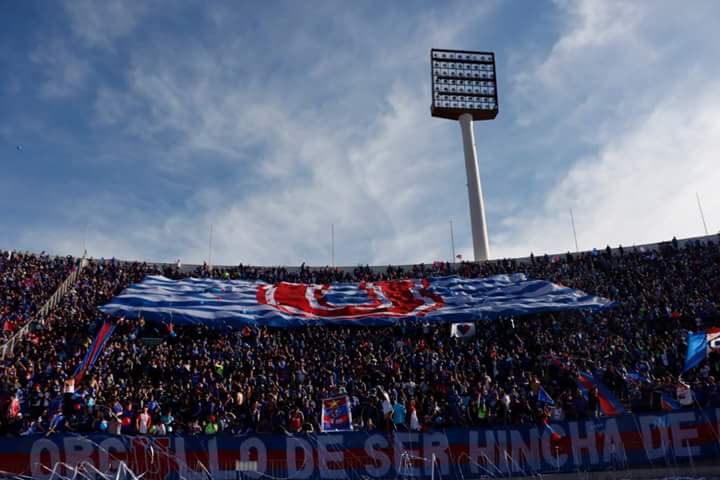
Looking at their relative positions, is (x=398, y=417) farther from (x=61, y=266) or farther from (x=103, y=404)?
(x=61, y=266)

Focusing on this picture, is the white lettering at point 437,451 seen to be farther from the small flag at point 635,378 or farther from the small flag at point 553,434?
the small flag at point 635,378

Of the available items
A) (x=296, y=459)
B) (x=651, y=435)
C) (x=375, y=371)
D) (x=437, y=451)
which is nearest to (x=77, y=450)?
(x=296, y=459)

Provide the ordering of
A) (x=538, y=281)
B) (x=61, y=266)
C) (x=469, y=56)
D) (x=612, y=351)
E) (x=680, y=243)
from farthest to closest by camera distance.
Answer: (x=469, y=56), (x=680, y=243), (x=61, y=266), (x=538, y=281), (x=612, y=351)

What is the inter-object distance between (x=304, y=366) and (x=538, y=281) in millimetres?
16126

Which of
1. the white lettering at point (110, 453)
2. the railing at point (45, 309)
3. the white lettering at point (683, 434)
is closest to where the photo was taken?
the white lettering at point (110, 453)

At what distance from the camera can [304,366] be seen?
2433 centimetres

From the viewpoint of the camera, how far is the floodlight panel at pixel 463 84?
53.9 meters

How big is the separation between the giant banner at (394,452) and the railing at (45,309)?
41.8 ft

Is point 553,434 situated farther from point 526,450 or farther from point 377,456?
point 377,456

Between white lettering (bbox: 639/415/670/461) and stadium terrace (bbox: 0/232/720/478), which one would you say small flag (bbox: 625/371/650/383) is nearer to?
stadium terrace (bbox: 0/232/720/478)

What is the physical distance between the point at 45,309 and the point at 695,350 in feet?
102

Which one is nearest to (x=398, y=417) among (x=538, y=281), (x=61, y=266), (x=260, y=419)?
(x=260, y=419)

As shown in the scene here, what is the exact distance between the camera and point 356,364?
949 inches

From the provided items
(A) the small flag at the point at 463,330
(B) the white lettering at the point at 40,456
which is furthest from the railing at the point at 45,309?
(A) the small flag at the point at 463,330
